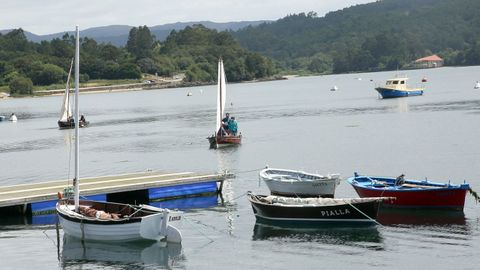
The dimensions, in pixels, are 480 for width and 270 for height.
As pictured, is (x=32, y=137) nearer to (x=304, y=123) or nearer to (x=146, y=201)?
(x=304, y=123)

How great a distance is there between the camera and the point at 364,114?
13425 centimetres

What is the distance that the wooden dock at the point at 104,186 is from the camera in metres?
50.2

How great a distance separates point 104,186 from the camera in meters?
53.2

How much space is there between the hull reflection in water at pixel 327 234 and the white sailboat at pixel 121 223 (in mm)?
4841

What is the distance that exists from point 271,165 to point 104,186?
2231 centimetres

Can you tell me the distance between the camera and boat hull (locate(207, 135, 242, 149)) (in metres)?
85.9

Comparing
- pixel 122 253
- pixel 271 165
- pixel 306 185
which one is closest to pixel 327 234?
pixel 306 185

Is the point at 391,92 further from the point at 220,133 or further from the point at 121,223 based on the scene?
the point at 121,223

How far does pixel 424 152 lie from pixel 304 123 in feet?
149

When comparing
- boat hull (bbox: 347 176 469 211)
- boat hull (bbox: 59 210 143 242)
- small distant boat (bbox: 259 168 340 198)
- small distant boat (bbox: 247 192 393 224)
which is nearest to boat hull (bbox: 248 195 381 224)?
small distant boat (bbox: 247 192 393 224)

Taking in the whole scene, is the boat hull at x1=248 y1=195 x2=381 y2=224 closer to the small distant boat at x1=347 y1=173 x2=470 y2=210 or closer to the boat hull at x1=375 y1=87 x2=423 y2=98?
the small distant boat at x1=347 y1=173 x2=470 y2=210

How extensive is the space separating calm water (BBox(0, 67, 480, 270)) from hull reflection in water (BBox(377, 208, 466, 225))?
56 mm

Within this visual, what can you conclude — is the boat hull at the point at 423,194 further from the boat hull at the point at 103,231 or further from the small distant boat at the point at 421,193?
the boat hull at the point at 103,231

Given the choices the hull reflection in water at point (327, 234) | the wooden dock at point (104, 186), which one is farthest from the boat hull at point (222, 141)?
the hull reflection in water at point (327, 234)
